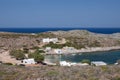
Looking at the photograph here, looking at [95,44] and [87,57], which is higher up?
[95,44]

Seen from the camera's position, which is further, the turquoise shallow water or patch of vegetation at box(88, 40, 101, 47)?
patch of vegetation at box(88, 40, 101, 47)

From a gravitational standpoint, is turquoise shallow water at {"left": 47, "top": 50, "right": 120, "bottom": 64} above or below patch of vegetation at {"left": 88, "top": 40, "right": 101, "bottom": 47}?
below

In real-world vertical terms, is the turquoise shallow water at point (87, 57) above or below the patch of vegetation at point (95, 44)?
below

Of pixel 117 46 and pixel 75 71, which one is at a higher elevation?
pixel 75 71

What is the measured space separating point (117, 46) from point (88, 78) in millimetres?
120354

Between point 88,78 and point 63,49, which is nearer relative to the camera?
point 88,78

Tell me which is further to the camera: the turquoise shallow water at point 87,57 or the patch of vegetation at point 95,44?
the patch of vegetation at point 95,44

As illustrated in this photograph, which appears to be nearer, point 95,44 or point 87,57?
point 87,57

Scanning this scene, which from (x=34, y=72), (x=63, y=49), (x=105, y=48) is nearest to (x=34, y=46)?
(x=63, y=49)

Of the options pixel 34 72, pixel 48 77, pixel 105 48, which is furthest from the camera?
pixel 105 48

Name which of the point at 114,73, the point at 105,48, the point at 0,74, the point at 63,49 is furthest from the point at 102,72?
the point at 105,48

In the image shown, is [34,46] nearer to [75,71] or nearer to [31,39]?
[31,39]

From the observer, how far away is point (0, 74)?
65.6 ft

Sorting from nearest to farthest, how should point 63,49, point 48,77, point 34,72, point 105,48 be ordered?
1. point 48,77
2. point 34,72
3. point 63,49
4. point 105,48
